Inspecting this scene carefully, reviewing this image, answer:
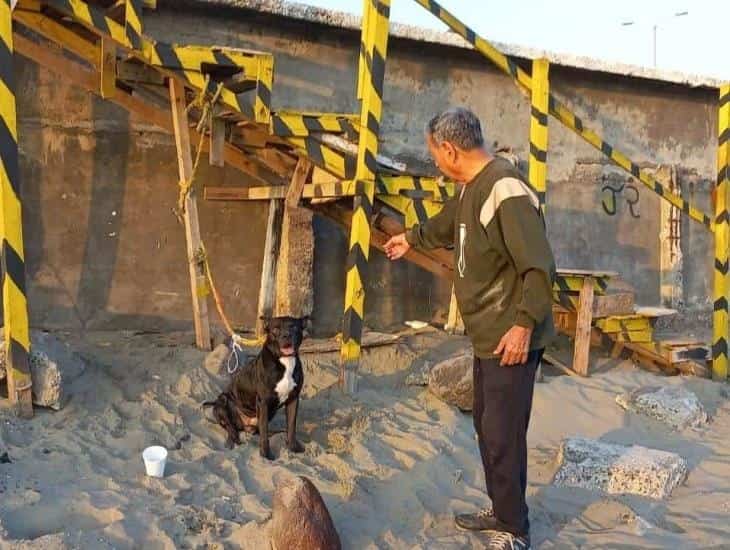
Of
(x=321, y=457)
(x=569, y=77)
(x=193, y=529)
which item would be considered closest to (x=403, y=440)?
(x=321, y=457)

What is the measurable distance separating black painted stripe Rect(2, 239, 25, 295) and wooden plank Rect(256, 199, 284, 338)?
2.80 meters

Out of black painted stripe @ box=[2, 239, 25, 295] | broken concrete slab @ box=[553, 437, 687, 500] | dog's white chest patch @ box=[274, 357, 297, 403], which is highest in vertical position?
black painted stripe @ box=[2, 239, 25, 295]

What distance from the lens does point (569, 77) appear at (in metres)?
9.59

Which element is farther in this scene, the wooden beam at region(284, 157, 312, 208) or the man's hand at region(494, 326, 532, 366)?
the wooden beam at region(284, 157, 312, 208)

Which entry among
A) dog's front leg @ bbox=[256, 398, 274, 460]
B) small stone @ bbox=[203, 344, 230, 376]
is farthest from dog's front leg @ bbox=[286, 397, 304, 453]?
small stone @ bbox=[203, 344, 230, 376]

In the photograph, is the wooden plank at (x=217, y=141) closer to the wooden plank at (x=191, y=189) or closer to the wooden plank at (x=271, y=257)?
the wooden plank at (x=191, y=189)

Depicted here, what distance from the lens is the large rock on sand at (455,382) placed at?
596 cm

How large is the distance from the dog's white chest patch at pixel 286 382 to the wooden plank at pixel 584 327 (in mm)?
3274

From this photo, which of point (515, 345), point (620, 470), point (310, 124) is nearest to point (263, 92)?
point (310, 124)

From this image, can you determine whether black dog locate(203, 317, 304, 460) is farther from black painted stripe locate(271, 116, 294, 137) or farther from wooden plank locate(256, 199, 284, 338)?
wooden plank locate(256, 199, 284, 338)

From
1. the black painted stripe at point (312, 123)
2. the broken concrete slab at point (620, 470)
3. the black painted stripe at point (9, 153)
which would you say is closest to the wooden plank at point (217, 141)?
the black painted stripe at point (312, 123)

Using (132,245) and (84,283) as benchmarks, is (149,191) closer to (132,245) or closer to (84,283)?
(132,245)

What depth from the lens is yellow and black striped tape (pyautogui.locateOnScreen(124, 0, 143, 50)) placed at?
508cm

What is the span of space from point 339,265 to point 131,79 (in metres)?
3.18
